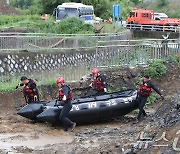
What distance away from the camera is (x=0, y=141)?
13086mm

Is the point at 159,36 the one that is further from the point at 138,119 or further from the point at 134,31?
the point at 138,119

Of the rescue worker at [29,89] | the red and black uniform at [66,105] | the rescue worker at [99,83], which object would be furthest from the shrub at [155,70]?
the red and black uniform at [66,105]

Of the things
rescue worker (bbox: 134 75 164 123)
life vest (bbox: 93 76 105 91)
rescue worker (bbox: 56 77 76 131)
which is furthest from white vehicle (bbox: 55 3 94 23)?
rescue worker (bbox: 56 77 76 131)

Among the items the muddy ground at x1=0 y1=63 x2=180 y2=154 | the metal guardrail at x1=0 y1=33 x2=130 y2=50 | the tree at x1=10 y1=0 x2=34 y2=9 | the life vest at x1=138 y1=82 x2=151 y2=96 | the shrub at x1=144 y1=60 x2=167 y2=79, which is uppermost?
the metal guardrail at x1=0 y1=33 x2=130 y2=50

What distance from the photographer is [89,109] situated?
14.8 m

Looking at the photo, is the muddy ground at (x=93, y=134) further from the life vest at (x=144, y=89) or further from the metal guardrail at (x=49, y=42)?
the metal guardrail at (x=49, y=42)

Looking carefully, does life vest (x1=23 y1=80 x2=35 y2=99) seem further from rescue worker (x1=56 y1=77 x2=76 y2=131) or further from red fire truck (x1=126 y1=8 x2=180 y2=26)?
red fire truck (x1=126 y1=8 x2=180 y2=26)

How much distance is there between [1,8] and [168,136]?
39157 mm

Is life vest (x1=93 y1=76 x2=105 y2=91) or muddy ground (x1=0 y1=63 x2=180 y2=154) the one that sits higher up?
life vest (x1=93 y1=76 x2=105 y2=91)

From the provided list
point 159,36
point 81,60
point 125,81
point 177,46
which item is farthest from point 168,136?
point 159,36

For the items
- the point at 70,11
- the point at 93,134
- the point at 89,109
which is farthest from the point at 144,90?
the point at 70,11

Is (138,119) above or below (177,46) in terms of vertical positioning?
below

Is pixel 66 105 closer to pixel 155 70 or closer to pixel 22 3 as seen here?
pixel 155 70

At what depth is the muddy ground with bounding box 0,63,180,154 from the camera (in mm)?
11531
